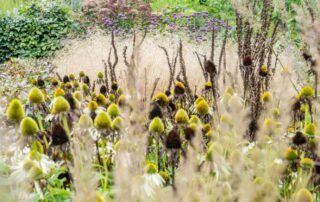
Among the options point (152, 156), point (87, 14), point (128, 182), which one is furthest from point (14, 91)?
point (87, 14)

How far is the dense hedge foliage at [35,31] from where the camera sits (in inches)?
362

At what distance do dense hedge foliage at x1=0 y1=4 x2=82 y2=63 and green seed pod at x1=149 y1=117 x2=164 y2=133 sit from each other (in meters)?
7.40

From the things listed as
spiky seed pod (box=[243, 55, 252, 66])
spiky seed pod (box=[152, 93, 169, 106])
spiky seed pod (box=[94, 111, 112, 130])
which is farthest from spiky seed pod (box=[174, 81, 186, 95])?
spiky seed pod (box=[94, 111, 112, 130])

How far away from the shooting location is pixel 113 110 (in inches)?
81.0

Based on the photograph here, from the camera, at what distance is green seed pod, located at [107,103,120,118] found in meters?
2.05

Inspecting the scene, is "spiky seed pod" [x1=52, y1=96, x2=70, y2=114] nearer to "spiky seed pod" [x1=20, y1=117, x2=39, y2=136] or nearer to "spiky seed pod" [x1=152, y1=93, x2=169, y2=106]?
"spiky seed pod" [x1=20, y1=117, x2=39, y2=136]

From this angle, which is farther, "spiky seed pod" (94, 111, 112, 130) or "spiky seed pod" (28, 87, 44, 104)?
"spiky seed pod" (28, 87, 44, 104)

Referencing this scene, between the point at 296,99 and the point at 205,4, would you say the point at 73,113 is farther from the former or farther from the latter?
the point at 205,4

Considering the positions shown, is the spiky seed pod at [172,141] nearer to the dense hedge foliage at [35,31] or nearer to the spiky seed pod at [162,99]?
the spiky seed pod at [162,99]

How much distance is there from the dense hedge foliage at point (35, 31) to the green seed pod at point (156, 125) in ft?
24.3

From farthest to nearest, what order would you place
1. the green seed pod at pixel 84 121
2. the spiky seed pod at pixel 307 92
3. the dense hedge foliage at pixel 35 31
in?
the dense hedge foliage at pixel 35 31
the spiky seed pod at pixel 307 92
the green seed pod at pixel 84 121

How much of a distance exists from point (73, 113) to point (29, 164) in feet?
1.48

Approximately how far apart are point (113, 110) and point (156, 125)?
0.28m

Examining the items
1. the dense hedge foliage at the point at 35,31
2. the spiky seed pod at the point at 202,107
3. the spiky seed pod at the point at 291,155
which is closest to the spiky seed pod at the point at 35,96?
the spiky seed pod at the point at 202,107
